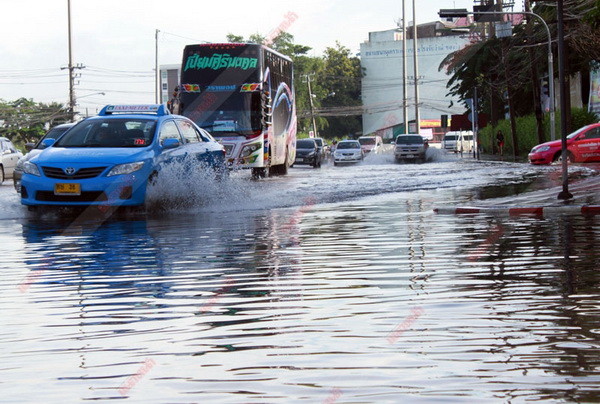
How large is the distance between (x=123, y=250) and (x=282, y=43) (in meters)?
113

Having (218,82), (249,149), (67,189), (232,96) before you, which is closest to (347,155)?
(249,149)

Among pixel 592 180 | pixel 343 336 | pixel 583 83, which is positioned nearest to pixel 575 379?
pixel 343 336

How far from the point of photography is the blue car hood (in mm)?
16078

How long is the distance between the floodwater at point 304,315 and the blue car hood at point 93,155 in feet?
8.72

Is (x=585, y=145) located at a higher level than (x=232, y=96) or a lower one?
lower

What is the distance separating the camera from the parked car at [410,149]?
57.3 meters

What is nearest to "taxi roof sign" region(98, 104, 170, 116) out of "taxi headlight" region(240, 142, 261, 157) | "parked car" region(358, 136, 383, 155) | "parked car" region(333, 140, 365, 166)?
"taxi headlight" region(240, 142, 261, 157)

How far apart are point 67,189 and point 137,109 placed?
128 inches

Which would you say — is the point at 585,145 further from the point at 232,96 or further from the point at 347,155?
the point at 347,155

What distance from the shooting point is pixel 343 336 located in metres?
5.90

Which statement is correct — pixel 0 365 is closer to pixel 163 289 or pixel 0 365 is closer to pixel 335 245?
pixel 163 289

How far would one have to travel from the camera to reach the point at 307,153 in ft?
167

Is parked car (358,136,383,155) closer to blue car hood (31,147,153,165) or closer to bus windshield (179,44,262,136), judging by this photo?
bus windshield (179,44,262,136)

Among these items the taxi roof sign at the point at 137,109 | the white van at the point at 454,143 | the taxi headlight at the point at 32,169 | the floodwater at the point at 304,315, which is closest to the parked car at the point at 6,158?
Answer: the taxi roof sign at the point at 137,109
